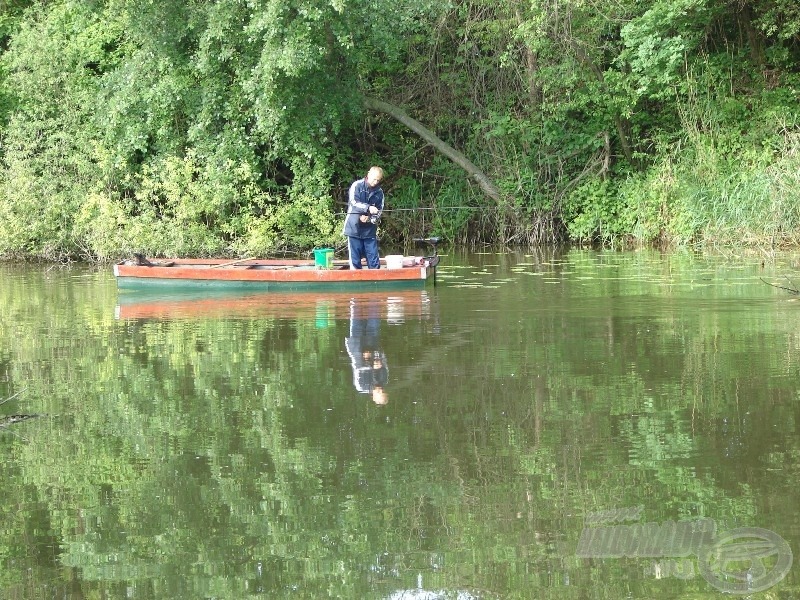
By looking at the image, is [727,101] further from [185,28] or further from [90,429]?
[90,429]

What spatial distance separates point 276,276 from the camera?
18.5m

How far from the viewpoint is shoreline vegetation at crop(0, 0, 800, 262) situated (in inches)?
947

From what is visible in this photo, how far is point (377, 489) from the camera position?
7.38m

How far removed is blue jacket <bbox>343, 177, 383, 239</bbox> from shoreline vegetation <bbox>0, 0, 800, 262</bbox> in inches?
182

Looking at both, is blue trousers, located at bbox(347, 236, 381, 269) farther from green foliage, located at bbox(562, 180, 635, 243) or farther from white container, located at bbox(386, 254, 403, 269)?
green foliage, located at bbox(562, 180, 635, 243)

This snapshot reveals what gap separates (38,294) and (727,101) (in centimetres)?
1382

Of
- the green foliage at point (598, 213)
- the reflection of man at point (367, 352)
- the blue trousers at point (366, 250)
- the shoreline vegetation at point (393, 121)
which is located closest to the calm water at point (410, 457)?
the reflection of man at point (367, 352)

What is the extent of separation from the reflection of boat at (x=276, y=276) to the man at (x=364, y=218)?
312mm

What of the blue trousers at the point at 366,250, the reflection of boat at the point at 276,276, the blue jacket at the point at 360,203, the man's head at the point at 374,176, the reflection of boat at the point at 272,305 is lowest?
the reflection of boat at the point at 272,305

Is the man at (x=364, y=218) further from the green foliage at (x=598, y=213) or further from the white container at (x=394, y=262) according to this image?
the green foliage at (x=598, y=213)

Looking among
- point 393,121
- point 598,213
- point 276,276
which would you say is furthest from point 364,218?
point 393,121

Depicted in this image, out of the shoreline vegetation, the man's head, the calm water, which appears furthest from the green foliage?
the calm water

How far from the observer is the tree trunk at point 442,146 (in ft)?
88.3

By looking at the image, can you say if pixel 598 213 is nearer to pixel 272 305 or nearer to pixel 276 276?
pixel 276 276
